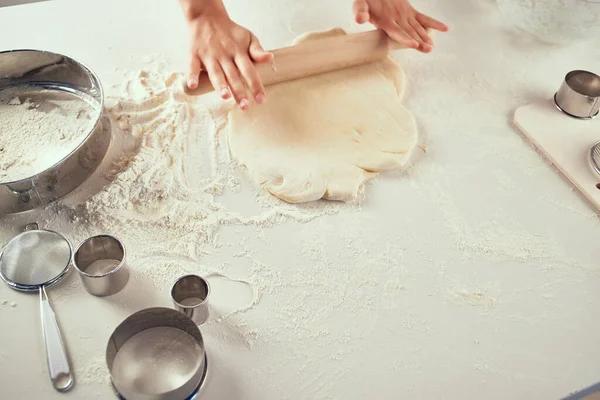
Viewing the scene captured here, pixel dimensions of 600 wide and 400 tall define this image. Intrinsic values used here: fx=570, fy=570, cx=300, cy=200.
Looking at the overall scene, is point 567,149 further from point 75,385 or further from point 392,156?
point 75,385

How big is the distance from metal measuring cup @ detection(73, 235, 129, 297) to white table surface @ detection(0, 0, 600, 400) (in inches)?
1.5

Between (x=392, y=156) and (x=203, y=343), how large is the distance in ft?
2.18

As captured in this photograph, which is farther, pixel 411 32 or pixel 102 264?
pixel 411 32

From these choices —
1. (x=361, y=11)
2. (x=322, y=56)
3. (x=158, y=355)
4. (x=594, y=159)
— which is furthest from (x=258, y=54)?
(x=594, y=159)

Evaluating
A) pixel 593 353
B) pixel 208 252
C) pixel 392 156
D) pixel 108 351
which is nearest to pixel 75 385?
pixel 108 351

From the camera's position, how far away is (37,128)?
53.7 inches

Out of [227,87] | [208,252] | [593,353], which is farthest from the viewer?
[227,87]

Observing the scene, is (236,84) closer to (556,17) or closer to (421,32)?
(421,32)

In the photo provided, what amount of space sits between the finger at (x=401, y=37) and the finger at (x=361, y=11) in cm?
7

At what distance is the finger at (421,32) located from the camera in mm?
1629

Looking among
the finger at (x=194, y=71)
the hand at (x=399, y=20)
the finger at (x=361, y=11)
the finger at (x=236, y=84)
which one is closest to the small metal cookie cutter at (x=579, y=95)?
the hand at (x=399, y=20)

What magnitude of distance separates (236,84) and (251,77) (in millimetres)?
41

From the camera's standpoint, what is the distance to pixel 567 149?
147cm

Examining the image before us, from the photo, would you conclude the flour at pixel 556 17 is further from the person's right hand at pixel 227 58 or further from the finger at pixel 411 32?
the person's right hand at pixel 227 58
